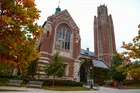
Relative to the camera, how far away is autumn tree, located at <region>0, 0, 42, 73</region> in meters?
6.31

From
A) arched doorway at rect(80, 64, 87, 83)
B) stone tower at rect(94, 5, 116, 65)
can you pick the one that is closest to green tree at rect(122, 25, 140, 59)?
arched doorway at rect(80, 64, 87, 83)

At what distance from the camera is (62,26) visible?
1321 inches

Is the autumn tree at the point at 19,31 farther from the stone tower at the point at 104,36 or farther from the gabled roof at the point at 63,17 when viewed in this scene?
the stone tower at the point at 104,36

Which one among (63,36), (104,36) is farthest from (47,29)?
(104,36)

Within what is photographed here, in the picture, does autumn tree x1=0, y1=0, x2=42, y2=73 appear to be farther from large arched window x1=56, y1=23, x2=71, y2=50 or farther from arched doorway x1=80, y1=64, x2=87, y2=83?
arched doorway x1=80, y1=64, x2=87, y2=83

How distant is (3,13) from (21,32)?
1355 millimetres

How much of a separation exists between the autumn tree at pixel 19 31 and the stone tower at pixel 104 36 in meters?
62.3

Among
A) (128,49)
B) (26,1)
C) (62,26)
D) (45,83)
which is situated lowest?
(45,83)

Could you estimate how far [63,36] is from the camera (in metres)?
33.1

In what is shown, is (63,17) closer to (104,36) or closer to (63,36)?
(63,36)

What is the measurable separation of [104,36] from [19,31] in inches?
2689

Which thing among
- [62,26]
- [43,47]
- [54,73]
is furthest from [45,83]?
[62,26]

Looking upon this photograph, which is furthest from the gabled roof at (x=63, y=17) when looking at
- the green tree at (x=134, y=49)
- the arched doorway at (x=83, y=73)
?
the green tree at (x=134, y=49)

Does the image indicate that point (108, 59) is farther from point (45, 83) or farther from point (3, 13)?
point (3, 13)
